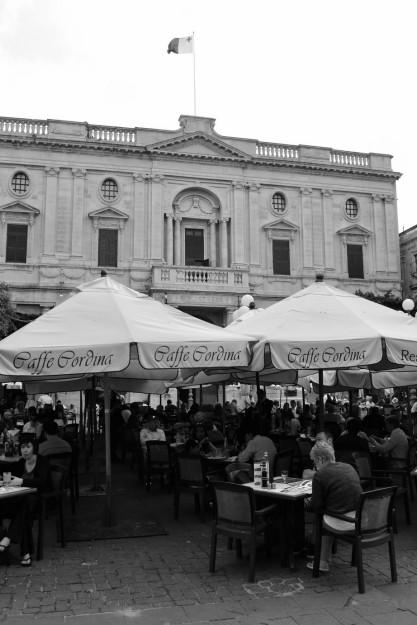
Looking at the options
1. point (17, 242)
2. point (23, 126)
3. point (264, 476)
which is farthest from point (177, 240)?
point (264, 476)

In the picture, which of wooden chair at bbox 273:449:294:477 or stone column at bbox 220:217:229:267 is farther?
stone column at bbox 220:217:229:267

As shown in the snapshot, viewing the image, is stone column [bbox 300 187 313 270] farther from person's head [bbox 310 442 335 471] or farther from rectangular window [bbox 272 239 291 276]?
person's head [bbox 310 442 335 471]

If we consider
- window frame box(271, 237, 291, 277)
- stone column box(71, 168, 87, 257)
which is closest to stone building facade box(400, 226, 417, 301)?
window frame box(271, 237, 291, 277)

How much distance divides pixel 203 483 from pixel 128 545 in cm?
176

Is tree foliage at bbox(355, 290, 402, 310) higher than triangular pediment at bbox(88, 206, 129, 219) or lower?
lower

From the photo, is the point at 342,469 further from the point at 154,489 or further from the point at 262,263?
the point at 262,263

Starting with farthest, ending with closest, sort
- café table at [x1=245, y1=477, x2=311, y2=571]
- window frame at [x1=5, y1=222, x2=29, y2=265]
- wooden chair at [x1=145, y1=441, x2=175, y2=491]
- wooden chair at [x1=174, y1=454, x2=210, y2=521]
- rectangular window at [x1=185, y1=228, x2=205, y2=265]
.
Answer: rectangular window at [x1=185, y1=228, x2=205, y2=265] → window frame at [x1=5, y1=222, x2=29, y2=265] → wooden chair at [x1=145, y1=441, x2=175, y2=491] → wooden chair at [x1=174, y1=454, x2=210, y2=521] → café table at [x1=245, y1=477, x2=311, y2=571]

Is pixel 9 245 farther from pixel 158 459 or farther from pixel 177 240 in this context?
pixel 158 459

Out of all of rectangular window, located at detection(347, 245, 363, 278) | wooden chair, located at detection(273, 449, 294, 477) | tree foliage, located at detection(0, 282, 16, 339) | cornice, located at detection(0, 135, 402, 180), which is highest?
cornice, located at detection(0, 135, 402, 180)

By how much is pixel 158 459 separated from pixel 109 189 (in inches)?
1073

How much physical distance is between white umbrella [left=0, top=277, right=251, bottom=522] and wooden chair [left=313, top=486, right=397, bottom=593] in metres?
2.37

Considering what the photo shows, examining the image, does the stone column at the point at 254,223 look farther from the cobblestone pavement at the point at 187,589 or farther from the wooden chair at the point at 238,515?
the wooden chair at the point at 238,515

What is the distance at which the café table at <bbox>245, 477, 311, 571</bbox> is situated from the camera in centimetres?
614

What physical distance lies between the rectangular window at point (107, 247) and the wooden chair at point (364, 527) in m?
30.1
